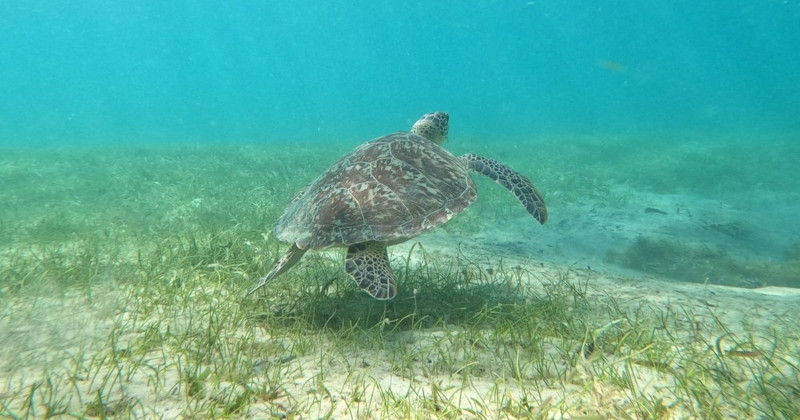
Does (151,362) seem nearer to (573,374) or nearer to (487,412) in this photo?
(487,412)

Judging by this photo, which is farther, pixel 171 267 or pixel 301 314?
pixel 171 267

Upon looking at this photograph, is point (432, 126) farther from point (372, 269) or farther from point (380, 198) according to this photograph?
point (372, 269)

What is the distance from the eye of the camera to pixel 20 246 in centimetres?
561

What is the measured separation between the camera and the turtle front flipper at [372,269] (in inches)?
112

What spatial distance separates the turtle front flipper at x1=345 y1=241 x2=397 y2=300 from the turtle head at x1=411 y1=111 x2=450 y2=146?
2.59 meters

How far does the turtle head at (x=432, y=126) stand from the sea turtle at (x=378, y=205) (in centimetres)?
110

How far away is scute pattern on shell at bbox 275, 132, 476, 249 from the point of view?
323 centimetres

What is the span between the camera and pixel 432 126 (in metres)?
5.54

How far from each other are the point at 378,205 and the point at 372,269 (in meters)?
0.60

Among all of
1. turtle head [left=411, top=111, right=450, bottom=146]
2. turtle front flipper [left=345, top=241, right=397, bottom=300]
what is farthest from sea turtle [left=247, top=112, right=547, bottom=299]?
turtle head [left=411, top=111, right=450, bottom=146]

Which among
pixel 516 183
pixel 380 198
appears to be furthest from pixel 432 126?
pixel 380 198

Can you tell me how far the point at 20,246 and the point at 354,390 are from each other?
635 cm

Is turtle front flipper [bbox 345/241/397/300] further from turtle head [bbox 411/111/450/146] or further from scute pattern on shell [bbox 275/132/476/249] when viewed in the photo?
turtle head [bbox 411/111/450/146]

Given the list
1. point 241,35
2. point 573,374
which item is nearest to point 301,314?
point 573,374
